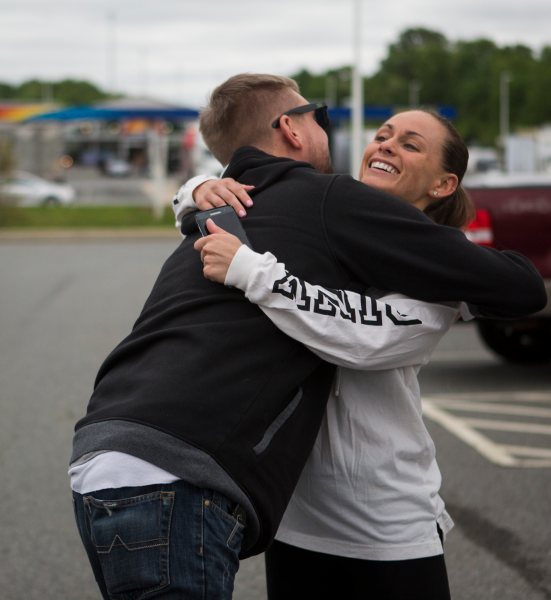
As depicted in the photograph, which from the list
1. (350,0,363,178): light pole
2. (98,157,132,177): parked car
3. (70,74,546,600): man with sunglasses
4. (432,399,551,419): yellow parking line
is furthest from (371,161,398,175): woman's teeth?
(98,157,132,177): parked car

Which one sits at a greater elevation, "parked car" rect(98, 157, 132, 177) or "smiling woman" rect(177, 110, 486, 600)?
"smiling woman" rect(177, 110, 486, 600)

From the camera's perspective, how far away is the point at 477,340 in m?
9.04

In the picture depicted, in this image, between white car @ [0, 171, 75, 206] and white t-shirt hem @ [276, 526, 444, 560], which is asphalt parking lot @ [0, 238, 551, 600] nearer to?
white t-shirt hem @ [276, 526, 444, 560]

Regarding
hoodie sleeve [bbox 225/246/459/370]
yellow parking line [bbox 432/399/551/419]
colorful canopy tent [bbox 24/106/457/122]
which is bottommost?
yellow parking line [bbox 432/399/551/419]

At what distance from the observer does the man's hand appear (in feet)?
5.78

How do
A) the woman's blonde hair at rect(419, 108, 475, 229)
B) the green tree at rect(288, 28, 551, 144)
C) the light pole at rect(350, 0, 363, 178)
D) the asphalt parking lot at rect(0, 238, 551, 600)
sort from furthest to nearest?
the green tree at rect(288, 28, 551, 144) → the light pole at rect(350, 0, 363, 178) → the asphalt parking lot at rect(0, 238, 551, 600) → the woman's blonde hair at rect(419, 108, 475, 229)

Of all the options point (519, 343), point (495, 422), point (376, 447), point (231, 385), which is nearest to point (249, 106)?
point (231, 385)

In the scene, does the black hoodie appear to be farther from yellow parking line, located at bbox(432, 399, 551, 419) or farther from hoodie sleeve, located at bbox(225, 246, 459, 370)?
yellow parking line, located at bbox(432, 399, 551, 419)

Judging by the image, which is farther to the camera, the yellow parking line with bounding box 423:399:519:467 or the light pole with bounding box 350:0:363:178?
the light pole with bounding box 350:0:363:178

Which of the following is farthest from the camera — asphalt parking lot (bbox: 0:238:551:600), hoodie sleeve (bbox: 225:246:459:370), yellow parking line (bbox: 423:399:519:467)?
yellow parking line (bbox: 423:399:519:467)

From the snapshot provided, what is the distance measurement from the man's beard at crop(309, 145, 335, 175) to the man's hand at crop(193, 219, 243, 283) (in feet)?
1.15

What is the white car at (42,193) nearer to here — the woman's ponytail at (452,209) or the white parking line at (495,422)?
the white parking line at (495,422)

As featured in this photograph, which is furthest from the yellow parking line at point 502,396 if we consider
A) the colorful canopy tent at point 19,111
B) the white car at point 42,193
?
the colorful canopy tent at point 19,111

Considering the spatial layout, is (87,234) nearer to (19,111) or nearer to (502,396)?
(502,396)
